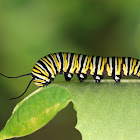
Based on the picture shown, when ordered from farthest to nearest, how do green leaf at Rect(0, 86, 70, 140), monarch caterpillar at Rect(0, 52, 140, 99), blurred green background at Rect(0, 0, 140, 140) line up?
blurred green background at Rect(0, 0, 140, 140)
monarch caterpillar at Rect(0, 52, 140, 99)
green leaf at Rect(0, 86, 70, 140)

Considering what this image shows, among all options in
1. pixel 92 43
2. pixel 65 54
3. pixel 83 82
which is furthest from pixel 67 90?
pixel 92 43

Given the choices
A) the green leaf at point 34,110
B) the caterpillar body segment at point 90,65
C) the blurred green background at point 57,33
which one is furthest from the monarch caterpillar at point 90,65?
the blurred green background at point 57,33

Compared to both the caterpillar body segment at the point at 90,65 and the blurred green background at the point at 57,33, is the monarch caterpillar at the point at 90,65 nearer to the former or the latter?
the caterpillar body segment at the point at 90,65

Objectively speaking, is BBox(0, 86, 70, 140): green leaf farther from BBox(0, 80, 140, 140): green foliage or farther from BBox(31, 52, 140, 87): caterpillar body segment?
BBox(31, 52, 140, 87): caterpillar body segment

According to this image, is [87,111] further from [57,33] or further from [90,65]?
[57,33]

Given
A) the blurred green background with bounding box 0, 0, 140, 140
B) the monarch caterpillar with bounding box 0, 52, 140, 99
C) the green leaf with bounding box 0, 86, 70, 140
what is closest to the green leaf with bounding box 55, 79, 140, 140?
the green leaf with bounding box 0, 86, 70, 140

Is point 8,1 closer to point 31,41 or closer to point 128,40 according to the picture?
point 31,41

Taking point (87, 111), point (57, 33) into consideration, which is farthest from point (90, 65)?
point (57, 33)
